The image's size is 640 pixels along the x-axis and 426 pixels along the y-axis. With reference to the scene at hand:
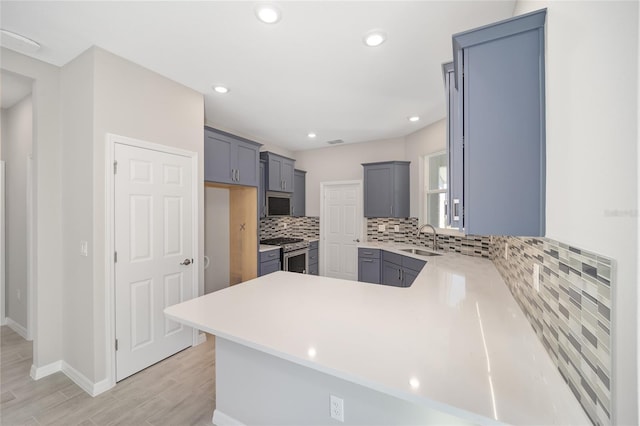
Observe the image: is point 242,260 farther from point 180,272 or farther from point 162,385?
point 162,385

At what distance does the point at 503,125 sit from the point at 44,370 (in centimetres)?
375

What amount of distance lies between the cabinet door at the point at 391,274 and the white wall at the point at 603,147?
289cm

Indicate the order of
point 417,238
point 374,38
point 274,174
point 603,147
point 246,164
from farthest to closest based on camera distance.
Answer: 1. point 274,174
2. point 417,238
3. point 246,164
4. point 374,38
5. point 603,147

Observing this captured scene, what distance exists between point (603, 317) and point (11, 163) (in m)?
5.02

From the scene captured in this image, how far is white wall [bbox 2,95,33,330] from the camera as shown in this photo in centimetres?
277

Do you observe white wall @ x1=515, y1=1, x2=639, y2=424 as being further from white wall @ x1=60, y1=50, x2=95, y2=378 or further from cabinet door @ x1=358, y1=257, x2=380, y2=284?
cabinet door @ x1=358, y1=257, x2=380, y2=284

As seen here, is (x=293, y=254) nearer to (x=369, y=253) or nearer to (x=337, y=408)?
(x=369, y=253)

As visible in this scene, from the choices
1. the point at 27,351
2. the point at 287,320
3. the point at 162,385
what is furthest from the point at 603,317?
the point at 27,351

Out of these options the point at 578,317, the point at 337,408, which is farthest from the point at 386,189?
the point at 578,317

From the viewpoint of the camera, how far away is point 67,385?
6.68 feet

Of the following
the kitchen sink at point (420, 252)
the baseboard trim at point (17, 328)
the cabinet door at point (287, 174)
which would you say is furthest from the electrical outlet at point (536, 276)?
the baseboard trim at point (17, 328)

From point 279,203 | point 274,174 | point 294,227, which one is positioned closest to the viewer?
point 274,174

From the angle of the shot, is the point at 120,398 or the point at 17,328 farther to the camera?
the point at 17,328

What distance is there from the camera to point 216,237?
390 centimetres
